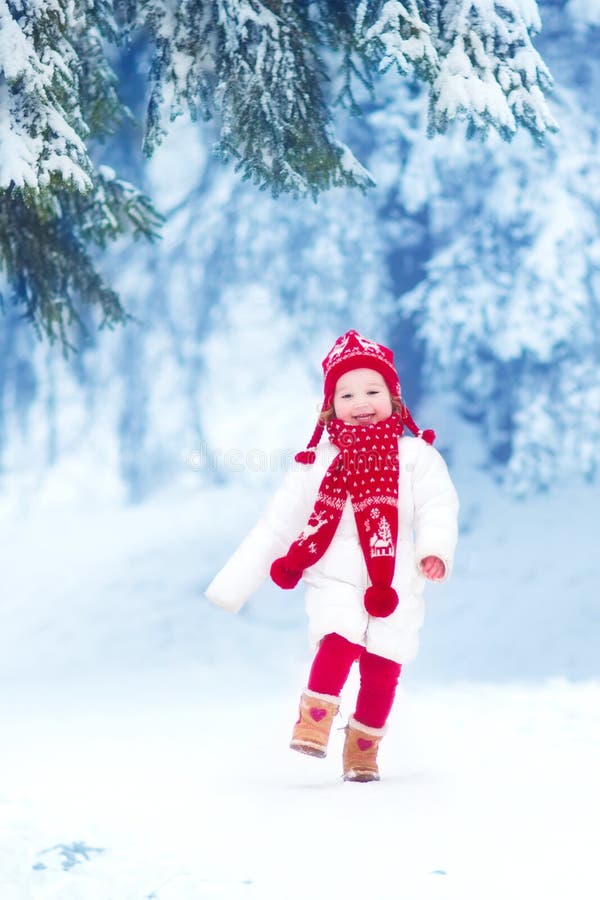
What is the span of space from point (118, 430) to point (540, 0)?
5.66 meters

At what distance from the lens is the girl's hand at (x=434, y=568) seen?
Result: 305 cm

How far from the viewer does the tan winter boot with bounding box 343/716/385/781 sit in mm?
3115

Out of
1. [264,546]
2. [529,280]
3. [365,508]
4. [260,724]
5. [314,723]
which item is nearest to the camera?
[314,723]

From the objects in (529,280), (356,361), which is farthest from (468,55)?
(529,280)

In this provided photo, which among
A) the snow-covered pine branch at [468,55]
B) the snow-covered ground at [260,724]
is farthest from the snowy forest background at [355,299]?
the snow-covered pine branch at [468,55]

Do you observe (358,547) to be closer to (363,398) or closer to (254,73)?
(363,398)

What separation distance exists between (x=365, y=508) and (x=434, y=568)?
28 cm

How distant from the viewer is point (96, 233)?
4.79 m

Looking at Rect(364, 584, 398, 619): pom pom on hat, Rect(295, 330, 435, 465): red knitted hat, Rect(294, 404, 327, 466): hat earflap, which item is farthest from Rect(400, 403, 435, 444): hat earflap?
Rect(364, 584, 398, 619): pom pom on hat

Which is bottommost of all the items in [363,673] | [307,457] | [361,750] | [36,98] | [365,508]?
[361,750]

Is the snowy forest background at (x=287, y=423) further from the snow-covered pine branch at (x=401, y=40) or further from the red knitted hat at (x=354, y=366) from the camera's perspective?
the red knitted hat at (x=354, y=366)

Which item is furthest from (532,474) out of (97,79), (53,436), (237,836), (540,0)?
(237,836)

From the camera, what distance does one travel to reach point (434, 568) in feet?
10.0

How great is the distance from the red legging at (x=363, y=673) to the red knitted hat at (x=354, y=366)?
2.02ft
